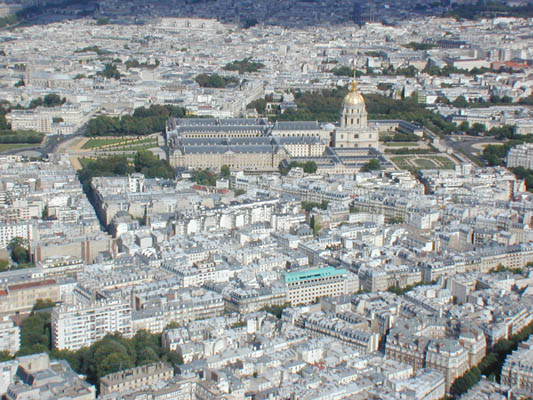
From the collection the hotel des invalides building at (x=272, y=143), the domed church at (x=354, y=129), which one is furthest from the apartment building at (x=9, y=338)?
the domed church at (x=354, y=129)

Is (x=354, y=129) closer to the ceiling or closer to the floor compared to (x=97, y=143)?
closer to the ceiling

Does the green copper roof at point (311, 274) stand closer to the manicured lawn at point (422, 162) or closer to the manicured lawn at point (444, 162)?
the manicured lawn at point (422, 162)

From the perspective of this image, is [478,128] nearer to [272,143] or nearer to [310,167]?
[272,143]

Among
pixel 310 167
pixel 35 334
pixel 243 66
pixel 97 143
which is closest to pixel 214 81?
pixel 243 66

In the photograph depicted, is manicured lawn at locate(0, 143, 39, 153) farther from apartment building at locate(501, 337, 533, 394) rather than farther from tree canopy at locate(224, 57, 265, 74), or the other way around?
apartment building at locate(501, 337, 533, 394)

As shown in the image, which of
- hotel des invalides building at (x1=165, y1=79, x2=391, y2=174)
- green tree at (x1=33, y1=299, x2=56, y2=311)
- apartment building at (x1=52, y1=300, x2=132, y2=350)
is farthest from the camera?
hotel des invalides building at (x1=165, y1=79, x2=391, y2=174)

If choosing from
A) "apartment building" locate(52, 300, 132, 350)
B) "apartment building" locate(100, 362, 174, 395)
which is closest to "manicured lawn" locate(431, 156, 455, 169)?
"apartment building" locate(52, 300, 132, 350)

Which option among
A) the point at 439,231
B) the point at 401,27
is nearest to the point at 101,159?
the point at 439,231
